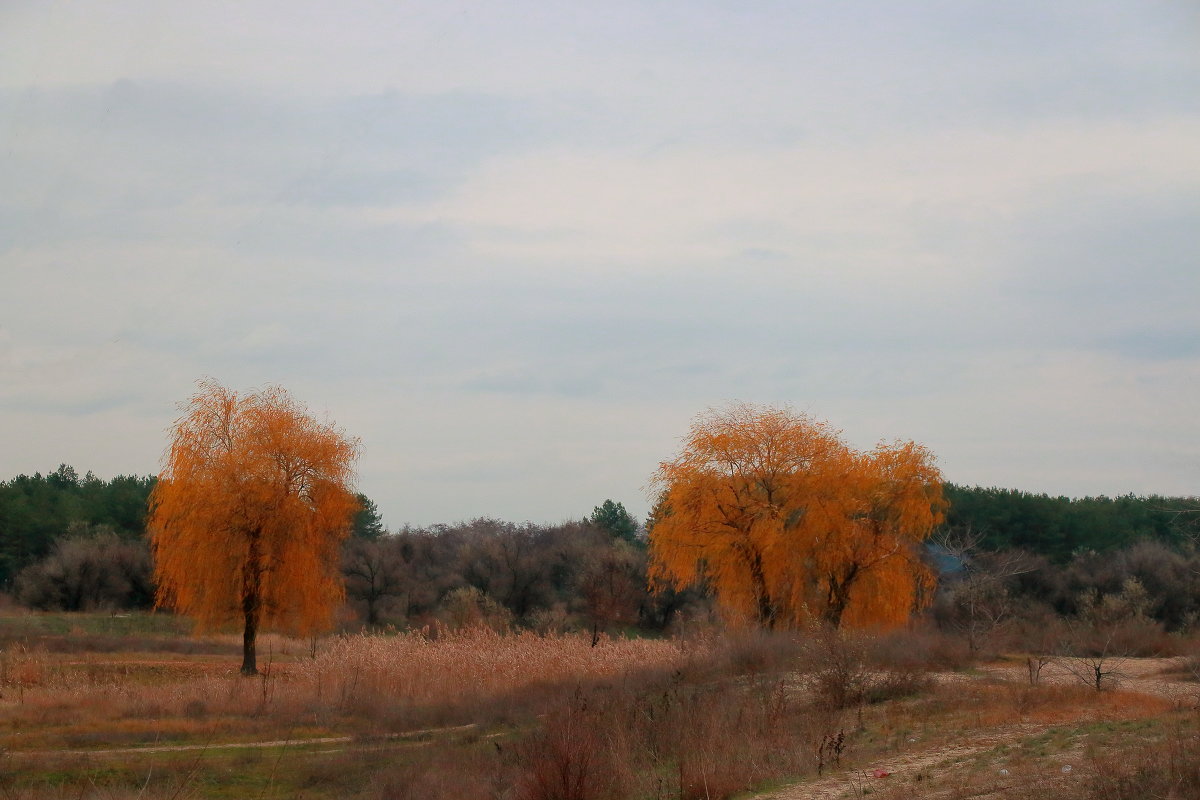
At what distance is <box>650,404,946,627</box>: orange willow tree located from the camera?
3709 cm

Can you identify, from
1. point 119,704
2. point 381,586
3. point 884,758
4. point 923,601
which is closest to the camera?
point 884,758

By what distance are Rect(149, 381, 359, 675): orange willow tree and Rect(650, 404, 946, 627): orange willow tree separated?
41.1ft

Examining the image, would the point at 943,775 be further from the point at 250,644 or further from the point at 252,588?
the point at 252,588

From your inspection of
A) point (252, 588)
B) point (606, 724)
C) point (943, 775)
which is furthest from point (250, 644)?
point (943, 775)

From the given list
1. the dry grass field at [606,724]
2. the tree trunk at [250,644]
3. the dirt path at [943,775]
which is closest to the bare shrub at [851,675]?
the dry grass field at [606,724]

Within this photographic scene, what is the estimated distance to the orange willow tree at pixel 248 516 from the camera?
3631cm

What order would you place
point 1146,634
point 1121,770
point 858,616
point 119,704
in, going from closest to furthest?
point 1121,770
point 119,704
point 1146,634
point 858,616

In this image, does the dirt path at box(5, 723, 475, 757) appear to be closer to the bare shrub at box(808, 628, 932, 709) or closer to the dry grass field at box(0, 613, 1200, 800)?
the dry grass field at box(0, 613, 1200, 800)

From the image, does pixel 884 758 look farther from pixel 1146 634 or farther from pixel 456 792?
pixel 1146 634

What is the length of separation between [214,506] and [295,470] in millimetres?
2904

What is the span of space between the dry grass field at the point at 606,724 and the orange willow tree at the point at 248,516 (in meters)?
3.67

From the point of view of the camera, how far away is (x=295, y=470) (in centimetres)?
3722

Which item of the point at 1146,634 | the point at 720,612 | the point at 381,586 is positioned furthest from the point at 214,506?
the point at 381,586

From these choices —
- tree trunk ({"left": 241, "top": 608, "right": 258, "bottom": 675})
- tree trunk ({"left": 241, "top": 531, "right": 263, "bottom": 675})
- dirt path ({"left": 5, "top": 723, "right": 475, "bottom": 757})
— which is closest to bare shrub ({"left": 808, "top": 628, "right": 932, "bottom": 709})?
dirt path ({"left": 5, "top": 723, "right": 475, "bottom": 757})
